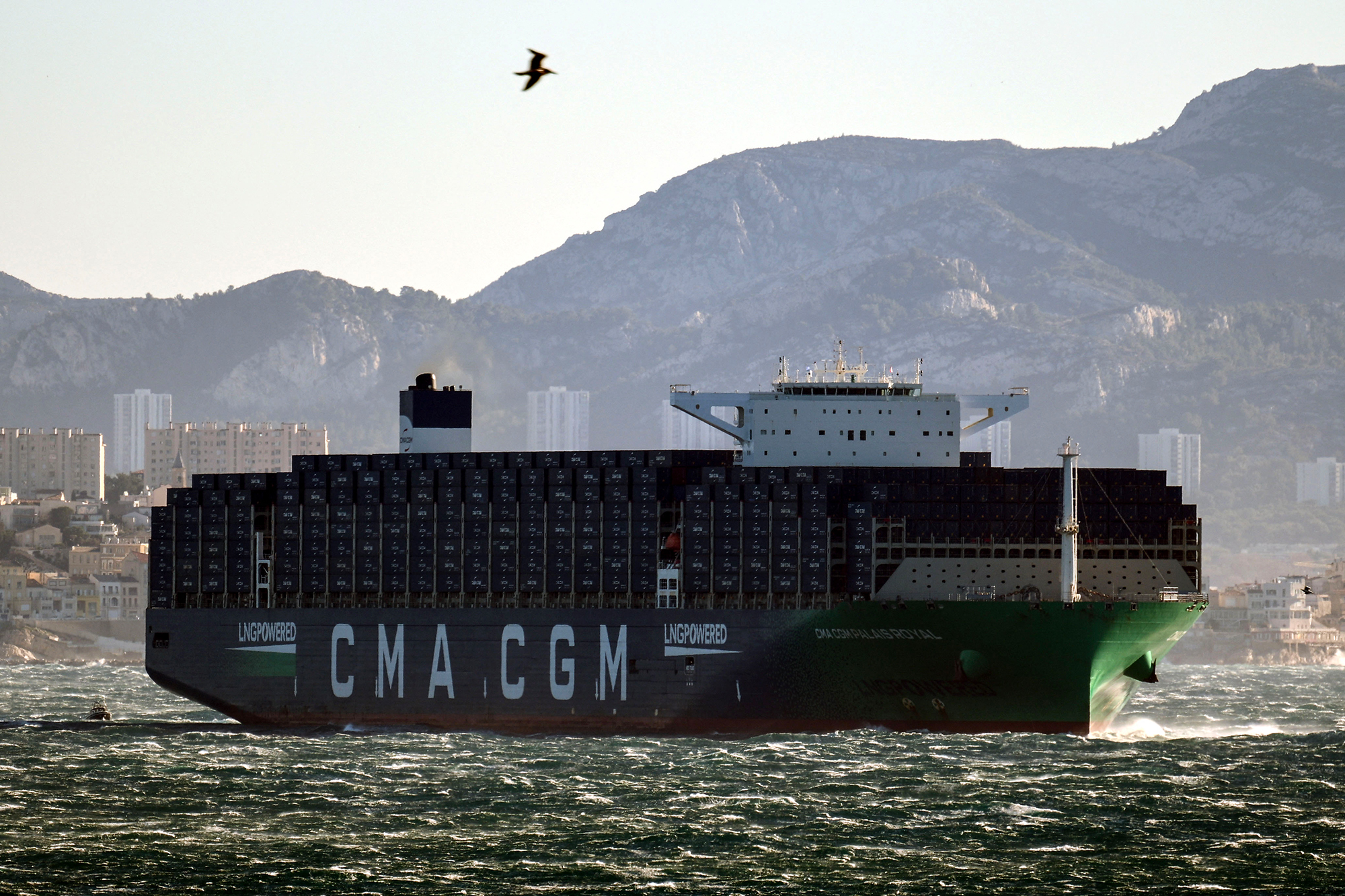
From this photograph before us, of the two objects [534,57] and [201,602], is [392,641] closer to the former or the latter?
[201,602]

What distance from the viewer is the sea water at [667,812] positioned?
1742 inches

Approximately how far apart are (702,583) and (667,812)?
1865 cm

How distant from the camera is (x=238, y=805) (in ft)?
176

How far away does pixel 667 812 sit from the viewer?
172 ft

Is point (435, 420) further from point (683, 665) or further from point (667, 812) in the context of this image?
point (667, 812)

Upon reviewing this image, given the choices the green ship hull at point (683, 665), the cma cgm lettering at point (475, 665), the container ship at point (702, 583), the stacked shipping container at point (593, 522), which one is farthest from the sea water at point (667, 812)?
the stacked shipping container at point (593, 522)

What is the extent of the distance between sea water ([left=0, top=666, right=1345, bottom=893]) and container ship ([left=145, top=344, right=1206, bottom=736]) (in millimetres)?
1825

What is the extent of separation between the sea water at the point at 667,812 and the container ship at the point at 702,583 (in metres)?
1.83

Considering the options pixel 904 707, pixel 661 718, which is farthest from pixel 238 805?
pixel 904 707

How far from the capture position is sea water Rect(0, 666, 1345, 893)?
1742 inches

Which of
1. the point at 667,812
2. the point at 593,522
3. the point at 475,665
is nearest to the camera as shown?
the point at 667,812

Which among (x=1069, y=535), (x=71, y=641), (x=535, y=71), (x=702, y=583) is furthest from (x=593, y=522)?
(x=71, y=641)

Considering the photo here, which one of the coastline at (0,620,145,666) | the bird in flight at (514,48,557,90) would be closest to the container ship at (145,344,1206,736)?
the bird in flight at (514,48,557,90)

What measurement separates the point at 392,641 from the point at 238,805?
790 inches
